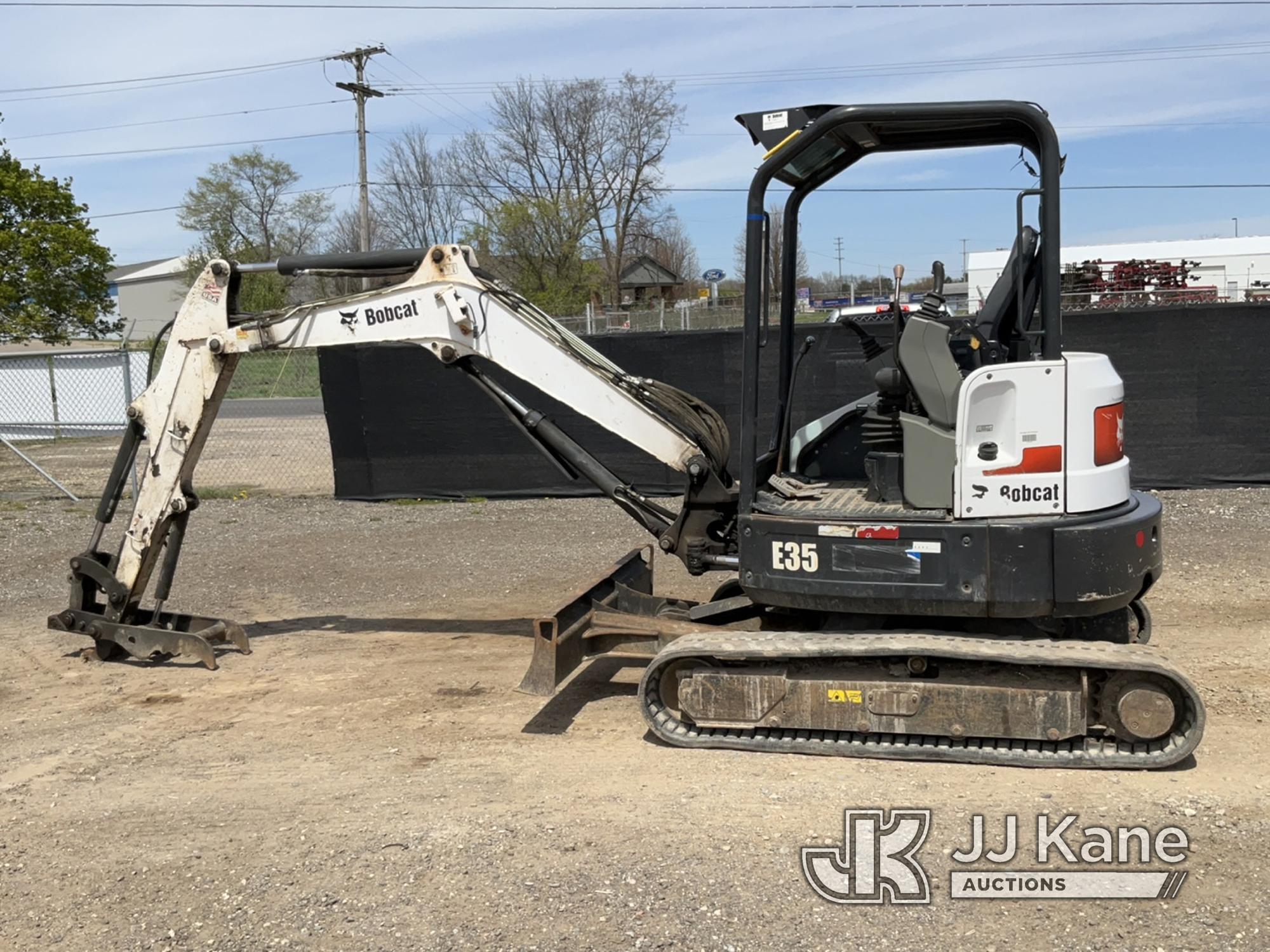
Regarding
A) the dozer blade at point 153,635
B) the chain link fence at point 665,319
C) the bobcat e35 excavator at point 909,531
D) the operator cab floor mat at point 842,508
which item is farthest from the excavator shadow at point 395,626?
the chain link fence at point 665,319

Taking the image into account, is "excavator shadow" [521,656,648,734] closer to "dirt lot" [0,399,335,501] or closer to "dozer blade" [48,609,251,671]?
"dozer blade" [48,609,251,671]

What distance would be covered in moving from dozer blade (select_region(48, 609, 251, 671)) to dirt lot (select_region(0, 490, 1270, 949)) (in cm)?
12

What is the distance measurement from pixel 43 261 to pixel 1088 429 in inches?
865

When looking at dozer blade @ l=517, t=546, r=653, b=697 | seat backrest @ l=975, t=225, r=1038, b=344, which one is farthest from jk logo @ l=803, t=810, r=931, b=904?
seat backrest @ l=975, t=225, r=1038, b=344

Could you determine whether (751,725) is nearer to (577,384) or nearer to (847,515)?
(847,515)

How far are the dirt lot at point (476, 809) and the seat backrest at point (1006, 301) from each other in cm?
190

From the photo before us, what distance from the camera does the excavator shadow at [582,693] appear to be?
579 cm

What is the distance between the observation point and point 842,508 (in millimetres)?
5254

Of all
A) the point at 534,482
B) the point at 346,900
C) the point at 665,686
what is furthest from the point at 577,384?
the point at 534,482

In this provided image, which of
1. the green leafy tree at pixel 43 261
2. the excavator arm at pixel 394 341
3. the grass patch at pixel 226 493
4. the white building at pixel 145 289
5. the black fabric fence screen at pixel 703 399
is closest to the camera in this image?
the excavator arm at pixel 394 341

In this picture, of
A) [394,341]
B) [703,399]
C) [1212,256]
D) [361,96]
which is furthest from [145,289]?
[394,341]

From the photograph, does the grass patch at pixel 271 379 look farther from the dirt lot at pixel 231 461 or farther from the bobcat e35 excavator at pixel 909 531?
the bobcat e35 excavator at pixel 909 531

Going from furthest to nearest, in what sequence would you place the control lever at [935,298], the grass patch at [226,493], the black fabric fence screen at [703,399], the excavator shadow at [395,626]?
the grass patch at [226,493] < the black fabric fence screen at [703,399] < the excavator shadow at [395,626] < the control lever at [935,298]

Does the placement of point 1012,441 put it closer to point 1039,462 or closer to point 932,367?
point 1039,462
